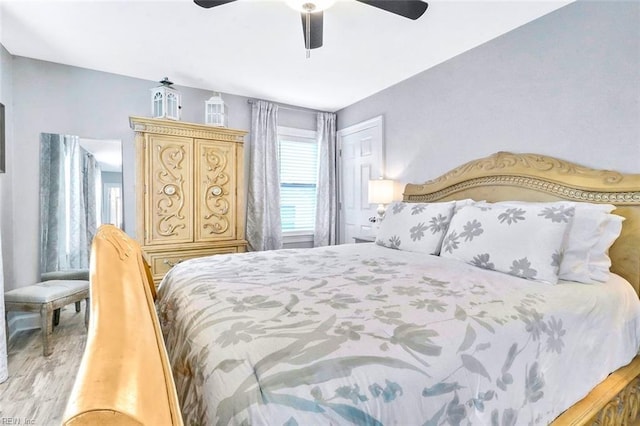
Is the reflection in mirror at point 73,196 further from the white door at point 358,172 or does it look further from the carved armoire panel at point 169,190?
the white door at point 358,172

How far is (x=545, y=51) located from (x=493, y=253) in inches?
63.0

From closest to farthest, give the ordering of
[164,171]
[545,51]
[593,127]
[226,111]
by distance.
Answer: [593,127], [545,51], [164,171], [226,111]

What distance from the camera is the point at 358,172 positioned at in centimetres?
405

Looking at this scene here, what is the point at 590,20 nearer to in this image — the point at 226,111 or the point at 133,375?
the point at 133,375

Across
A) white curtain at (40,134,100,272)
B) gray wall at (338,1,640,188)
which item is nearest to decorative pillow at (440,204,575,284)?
gray wall at (338,1,640,188)

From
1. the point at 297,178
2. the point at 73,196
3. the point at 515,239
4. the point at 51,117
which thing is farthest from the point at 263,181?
the point at 515,239

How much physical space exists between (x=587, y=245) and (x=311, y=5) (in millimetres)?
1987

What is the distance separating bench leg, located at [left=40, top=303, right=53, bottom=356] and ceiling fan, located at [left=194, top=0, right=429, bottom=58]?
2.51m

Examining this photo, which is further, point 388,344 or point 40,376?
point 40,376

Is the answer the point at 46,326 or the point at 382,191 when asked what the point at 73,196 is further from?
the point at 382,191

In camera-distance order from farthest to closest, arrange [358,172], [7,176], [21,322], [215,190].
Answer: [358,172], [215,190], [21,322], [7,176]

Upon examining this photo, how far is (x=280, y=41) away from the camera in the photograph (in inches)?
97.8

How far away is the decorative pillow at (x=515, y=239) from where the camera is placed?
149cm

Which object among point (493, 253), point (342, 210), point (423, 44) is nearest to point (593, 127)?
point (493, 253)
